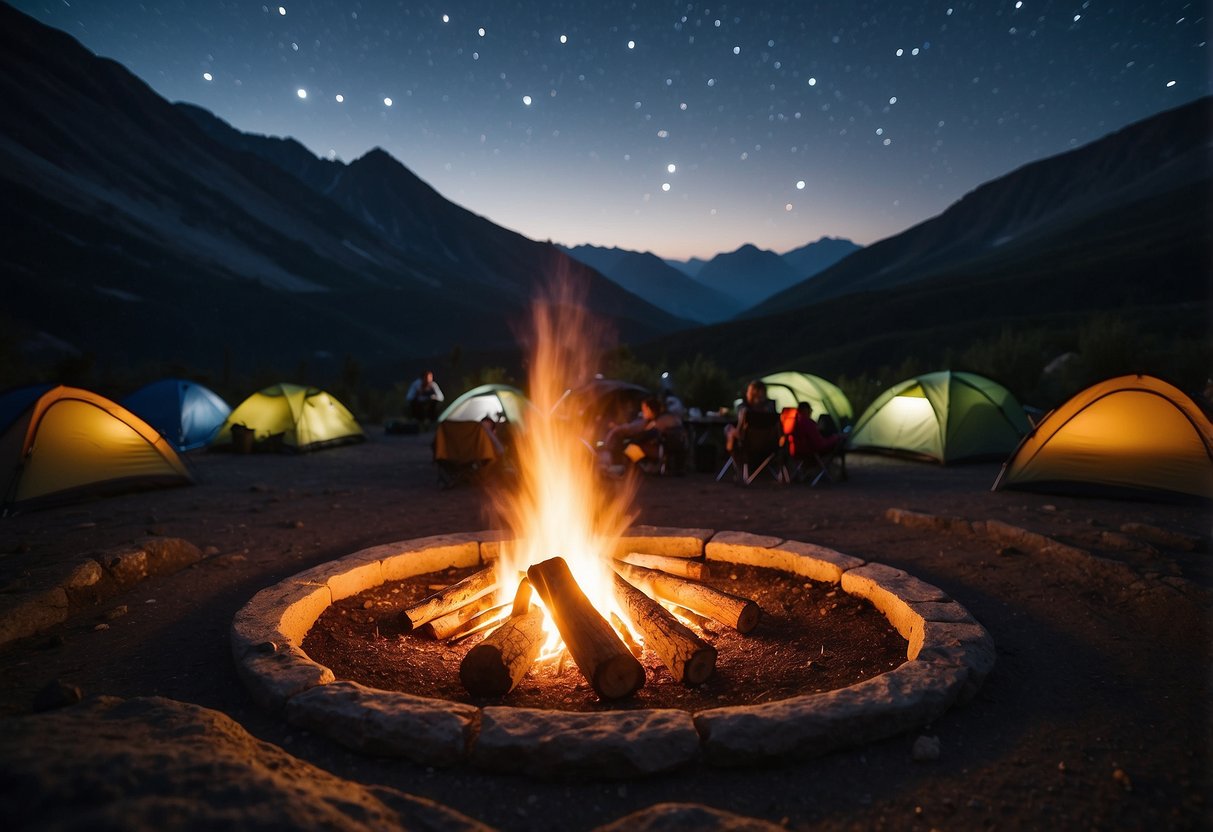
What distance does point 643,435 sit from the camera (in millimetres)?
9289

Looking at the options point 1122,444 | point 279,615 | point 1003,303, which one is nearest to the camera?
point 279,615

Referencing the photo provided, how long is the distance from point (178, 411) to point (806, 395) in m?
13.0

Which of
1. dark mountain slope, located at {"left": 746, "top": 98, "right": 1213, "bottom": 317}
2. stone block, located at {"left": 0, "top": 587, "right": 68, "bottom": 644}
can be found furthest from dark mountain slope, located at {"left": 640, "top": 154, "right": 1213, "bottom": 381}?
stone block, located at {"left": 0, "top": 587, "right": 68, "bottom": 644}

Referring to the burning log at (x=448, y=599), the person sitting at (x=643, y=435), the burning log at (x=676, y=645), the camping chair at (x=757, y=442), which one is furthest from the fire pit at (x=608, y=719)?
the person sitting at (x=643, y=435)

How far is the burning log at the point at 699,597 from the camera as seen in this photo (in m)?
3.93

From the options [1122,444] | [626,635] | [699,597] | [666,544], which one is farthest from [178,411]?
[1122,444]

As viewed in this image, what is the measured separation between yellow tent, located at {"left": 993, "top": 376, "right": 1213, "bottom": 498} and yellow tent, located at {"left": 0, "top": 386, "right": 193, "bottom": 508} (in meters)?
11.1

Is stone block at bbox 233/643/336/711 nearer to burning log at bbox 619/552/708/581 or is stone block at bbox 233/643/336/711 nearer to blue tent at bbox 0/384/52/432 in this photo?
burning log at bbox 619/552/708/581

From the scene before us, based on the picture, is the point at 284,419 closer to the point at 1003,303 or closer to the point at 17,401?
the point at 17,401

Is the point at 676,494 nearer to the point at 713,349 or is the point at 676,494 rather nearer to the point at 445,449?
the point at 445,449

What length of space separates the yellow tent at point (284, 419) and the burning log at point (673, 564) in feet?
31.5

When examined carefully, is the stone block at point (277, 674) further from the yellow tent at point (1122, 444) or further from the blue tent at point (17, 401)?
the yellow tent at point (1122, 444)

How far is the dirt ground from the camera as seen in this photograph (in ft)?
7.22

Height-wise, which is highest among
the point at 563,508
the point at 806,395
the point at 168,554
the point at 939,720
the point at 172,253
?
the point at 172,253
